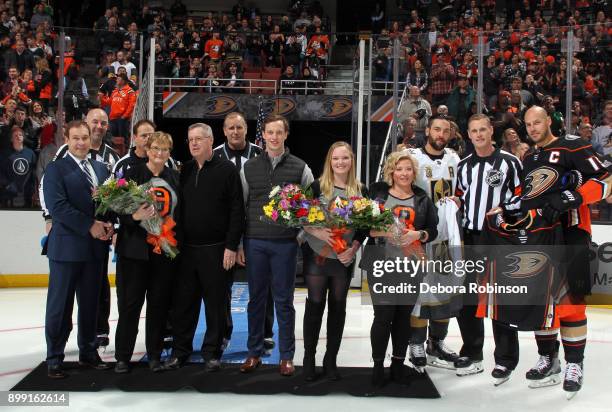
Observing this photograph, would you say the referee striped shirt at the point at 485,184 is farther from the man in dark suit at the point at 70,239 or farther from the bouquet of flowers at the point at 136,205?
the man in dark suit at the point at 70,239

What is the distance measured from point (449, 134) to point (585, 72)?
305 cm

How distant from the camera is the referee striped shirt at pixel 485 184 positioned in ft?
14.8

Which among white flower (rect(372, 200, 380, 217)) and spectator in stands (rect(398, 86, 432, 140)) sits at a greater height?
spectator in stands (rect(398, 86, 432, 140))

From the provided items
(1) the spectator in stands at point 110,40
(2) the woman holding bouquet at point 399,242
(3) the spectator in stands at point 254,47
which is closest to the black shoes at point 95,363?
(2) the woman holding bouquet at point 399,242

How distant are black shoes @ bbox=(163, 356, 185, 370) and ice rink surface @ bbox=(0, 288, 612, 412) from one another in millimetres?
338

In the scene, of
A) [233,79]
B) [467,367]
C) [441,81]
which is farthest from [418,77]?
[233,79]

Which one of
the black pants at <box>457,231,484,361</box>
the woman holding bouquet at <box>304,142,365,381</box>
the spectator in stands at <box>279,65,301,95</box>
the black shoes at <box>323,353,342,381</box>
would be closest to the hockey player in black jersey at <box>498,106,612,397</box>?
the black pants at <box>457,231,484,361</box>

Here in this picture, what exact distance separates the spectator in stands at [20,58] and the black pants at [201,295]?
4.14 m

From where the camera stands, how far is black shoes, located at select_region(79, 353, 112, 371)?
4379 millimetres

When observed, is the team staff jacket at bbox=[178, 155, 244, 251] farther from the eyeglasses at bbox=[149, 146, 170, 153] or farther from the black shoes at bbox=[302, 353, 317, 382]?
the black shoes at bbox=[302, 353, 317, 382]

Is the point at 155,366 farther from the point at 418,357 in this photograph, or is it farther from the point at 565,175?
the point at 565,175

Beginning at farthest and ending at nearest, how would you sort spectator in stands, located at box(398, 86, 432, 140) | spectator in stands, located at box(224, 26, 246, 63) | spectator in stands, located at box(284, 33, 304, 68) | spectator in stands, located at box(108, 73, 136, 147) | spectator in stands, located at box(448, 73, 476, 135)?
spectator in stands, located at box(284, 33, 304, 68) < spectator in stands, located at box(224, 26, 246, 63) < spectator in stands, located at box(108, 73, 136, 147) < spectator in stands, located at box(398, 86, 432, 140) < spectator in stands, located at box(448, 73, 476, 135)

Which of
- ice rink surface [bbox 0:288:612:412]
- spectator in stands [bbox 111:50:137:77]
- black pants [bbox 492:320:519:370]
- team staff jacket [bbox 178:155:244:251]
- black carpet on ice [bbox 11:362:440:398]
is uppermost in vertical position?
spectator in stands [bbox 111:50:137:77]

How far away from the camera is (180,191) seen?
4.34 metres
